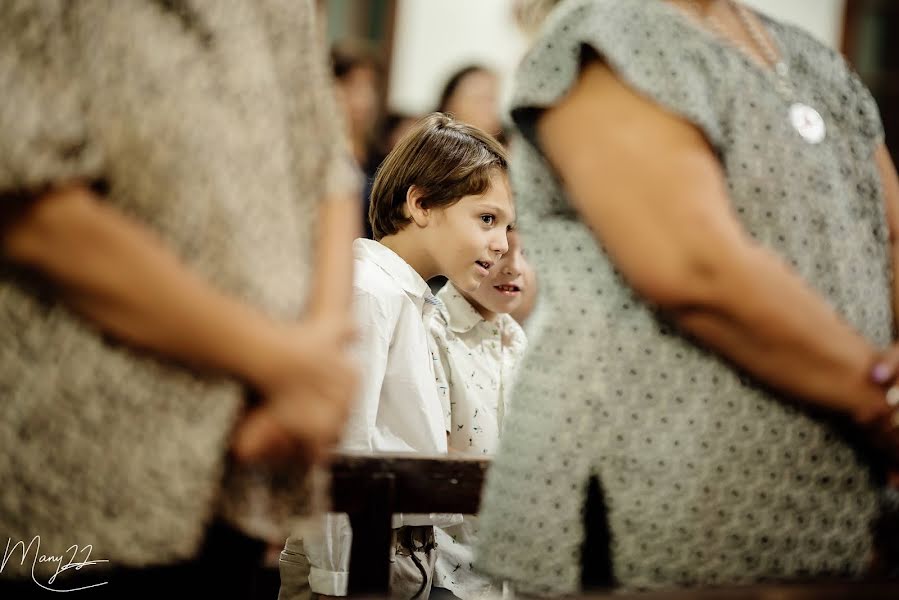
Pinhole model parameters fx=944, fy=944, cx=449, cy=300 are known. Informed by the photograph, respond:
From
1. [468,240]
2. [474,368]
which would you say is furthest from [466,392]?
[468,240]

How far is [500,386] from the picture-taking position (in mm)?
2434

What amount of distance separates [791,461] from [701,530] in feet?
0.40

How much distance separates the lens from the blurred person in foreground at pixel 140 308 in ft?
2.57

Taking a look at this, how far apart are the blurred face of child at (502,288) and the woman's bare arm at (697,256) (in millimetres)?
1470

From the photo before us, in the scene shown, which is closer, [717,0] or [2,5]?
[2,5]

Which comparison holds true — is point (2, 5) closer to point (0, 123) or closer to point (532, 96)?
point (0, 123)

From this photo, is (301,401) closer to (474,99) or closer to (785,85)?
(785,85)

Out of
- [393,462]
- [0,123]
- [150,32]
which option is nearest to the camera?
[0,123]

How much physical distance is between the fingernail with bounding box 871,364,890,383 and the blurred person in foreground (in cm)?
52

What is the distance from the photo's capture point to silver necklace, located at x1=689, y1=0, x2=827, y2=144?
3.44ft

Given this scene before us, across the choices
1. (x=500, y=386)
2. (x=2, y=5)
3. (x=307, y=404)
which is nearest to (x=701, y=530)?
(x=307, y=404)

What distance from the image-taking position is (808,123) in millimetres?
1056

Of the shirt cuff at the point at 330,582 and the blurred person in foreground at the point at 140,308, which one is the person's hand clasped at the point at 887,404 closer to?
the blurred person in foreground at the point at 140,308

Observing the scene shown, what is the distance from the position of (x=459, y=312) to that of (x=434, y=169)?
39cm
